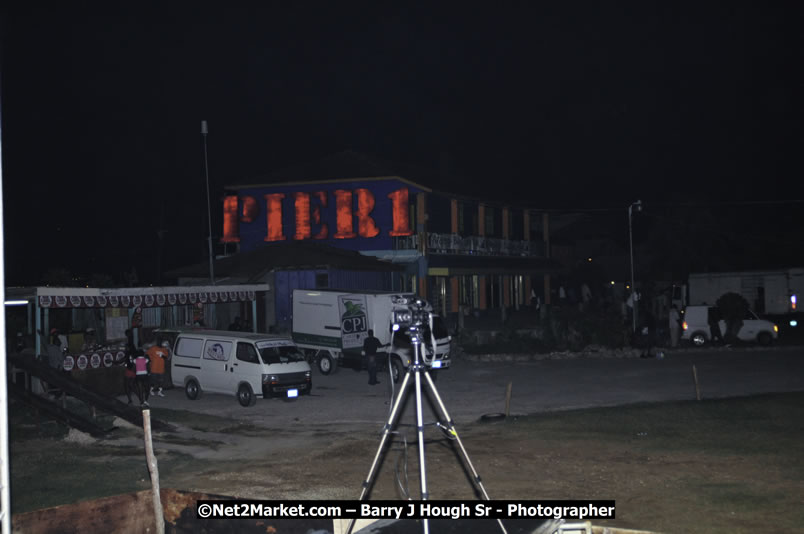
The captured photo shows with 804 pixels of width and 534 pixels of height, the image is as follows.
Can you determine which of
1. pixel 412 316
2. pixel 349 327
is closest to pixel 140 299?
pixel 349 327

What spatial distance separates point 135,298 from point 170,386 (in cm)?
307

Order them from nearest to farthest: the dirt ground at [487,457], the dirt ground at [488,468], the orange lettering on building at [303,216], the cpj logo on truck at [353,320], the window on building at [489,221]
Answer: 1. the dirt ground at [488,468]
2. the dirt ground at [487,457]
3. the cpj logo on truck at [353,320]
4. the orange lettering on building at [303,216]
5. the window on building at [489,221]

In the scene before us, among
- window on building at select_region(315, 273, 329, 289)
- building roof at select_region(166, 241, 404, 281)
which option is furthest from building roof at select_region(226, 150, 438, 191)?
window on building at select_region(315, 273, 329, 289)

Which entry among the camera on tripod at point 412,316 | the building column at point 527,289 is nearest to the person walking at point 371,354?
the camera on tripod at point 412,316

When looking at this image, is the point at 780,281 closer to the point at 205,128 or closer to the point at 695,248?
the point at 695,248

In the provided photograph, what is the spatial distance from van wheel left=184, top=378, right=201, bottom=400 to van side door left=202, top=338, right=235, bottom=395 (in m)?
0.36

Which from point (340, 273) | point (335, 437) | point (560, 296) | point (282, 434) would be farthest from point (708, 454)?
point (560, 296)

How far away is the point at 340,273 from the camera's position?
34.4 metres

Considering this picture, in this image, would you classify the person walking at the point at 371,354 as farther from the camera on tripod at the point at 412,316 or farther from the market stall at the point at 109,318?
the camera on tripod at the point at 412,316

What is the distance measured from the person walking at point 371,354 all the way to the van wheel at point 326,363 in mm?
2505

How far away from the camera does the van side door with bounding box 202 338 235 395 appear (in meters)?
20.9

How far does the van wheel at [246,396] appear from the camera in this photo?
66.7 feet

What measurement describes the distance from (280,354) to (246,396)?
1.55m

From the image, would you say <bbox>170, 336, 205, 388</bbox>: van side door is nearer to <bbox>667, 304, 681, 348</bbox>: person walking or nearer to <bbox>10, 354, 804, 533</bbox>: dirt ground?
<bbox>10, 354, 804, 533</bbox>: dirt ground
